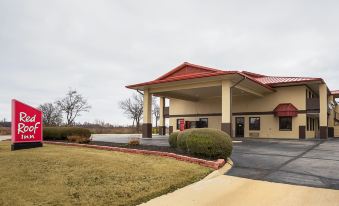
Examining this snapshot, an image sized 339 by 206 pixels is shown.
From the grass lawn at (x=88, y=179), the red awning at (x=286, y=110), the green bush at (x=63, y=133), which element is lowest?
the grass lawn at (x=88, y=179)

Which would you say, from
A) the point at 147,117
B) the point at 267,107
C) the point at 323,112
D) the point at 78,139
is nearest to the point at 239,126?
the point at 267,107

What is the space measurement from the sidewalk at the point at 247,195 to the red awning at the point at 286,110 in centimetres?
2247

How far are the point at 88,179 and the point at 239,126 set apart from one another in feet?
88.7

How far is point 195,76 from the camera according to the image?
24.4 meters

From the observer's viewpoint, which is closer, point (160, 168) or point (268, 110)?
point (160, 168)

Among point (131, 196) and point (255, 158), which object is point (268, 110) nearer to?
point (255, 158)

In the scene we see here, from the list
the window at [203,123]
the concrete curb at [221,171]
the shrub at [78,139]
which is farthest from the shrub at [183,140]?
the window at [203,123]

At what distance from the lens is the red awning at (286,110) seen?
95.0 feet

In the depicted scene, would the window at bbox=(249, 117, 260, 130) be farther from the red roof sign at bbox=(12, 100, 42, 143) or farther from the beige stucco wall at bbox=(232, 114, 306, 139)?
the red roof sign at bbox=(12, 100, 42, 143)

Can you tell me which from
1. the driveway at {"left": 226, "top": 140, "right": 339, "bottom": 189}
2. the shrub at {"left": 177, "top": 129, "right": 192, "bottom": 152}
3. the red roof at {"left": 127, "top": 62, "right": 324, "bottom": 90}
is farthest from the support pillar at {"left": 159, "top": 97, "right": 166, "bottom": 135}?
the driveway at {"left": 226, "top": 140, "right": 339, "bottom": 189}

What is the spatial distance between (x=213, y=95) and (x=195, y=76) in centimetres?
948

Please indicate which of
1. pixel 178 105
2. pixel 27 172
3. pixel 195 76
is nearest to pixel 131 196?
pixel 27 172

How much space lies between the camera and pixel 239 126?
33031 millimetres

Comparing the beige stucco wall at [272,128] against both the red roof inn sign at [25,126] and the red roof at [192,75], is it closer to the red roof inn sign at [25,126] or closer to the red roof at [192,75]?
the red roof at [192,75]
